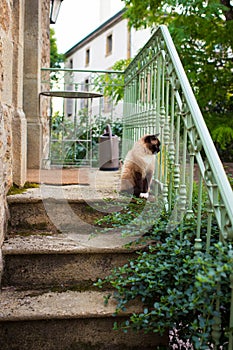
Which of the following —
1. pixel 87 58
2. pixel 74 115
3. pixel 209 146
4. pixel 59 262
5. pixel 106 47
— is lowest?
pixel 59 262

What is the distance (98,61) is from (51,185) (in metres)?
20.4

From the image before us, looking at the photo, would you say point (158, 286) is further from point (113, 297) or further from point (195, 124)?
point (195, 124)

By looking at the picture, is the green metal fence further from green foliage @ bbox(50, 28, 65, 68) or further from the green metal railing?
green foliage @ bbox(50, 28, 65, 68)

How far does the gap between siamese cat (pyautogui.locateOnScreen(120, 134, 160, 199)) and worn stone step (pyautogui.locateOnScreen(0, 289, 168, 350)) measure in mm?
1010

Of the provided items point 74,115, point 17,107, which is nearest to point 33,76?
point 17,107

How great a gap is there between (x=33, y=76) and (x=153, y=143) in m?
2.03

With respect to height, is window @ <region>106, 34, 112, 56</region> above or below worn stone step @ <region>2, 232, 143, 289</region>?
above

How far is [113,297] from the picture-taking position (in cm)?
226

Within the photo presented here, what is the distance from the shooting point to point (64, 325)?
2.28 meters

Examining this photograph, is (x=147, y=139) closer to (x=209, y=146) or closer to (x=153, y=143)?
(x=153, y=143)

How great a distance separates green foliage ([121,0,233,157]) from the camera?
239 inches

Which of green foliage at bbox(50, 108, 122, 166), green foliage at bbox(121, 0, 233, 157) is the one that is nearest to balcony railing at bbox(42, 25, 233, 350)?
green foliage at bbox(121, 0, 233, 157)

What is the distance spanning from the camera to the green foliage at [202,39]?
6079 millimetres

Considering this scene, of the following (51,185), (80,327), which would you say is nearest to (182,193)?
(80,327)
